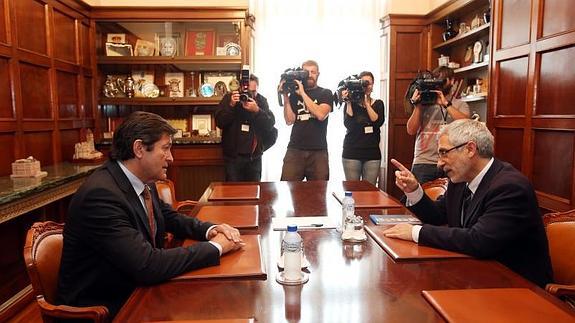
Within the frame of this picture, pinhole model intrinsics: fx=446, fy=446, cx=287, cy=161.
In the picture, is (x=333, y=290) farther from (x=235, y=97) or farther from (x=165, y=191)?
(x=235, y=97)

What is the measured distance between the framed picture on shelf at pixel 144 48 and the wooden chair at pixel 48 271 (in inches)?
122

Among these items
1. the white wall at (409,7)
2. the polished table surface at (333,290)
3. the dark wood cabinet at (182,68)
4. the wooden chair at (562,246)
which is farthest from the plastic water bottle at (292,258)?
the white wall at (409,7)

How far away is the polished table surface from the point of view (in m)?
1.04

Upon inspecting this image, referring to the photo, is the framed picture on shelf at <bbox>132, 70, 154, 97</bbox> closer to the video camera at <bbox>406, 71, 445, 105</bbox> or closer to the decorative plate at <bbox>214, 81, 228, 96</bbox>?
the decorative plate at <bbox>214, 81, 228, 96</bbox>

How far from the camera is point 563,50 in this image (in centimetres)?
235

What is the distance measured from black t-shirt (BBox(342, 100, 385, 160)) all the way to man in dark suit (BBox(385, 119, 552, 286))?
183 cm

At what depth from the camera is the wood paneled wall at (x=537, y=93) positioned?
2330 millimetres

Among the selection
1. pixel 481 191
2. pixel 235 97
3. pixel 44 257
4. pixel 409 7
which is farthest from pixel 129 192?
pixel 409 7

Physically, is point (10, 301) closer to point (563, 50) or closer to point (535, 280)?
point (535, 280)

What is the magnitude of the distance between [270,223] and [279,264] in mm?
519

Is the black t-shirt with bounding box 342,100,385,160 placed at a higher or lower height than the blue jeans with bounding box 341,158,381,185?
higher

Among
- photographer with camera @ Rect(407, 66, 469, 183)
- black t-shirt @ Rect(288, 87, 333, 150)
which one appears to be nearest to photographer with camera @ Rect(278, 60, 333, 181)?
black t-shirt @ Rect(288, 87, 333, 150)

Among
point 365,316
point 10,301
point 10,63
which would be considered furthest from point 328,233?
point 10,63

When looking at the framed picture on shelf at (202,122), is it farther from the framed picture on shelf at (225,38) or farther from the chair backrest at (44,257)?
the chair backrest at (44,257)
